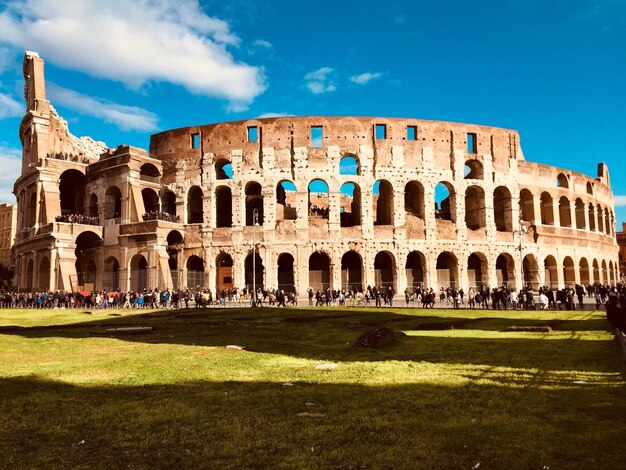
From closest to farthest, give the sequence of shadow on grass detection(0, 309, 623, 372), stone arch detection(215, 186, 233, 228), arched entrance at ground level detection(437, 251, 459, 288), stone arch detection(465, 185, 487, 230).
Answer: shadow on grass detection(0, 309, 623, 372) < arched entrance at ground level detection(437, 251, 459, 288) < stone arch detection(465, 185, 487, 230) < stone arch detection(215, 186, 233, 228)

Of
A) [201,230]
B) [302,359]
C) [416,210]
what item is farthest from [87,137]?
[302,359]

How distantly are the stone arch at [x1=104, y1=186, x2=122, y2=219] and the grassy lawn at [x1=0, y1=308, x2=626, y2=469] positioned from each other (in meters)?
29.3

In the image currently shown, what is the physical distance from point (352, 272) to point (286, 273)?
4.98 m

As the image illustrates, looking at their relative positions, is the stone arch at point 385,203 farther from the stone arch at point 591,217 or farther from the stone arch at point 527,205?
the stone arch at point 591,217

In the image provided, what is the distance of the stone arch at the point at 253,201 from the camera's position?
40.2m

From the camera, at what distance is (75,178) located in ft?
144

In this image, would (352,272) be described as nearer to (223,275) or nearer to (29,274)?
(223,275)

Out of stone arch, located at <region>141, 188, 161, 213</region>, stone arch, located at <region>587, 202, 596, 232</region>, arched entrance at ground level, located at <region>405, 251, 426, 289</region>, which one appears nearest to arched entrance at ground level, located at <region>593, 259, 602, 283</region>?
stone arch, located at <region>587, 202, 596, 232</region>

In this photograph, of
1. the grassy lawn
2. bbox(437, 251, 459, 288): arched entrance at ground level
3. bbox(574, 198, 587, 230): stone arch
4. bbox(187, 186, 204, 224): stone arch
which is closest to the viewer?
the grassy lawn

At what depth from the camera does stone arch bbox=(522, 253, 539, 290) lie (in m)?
41.0

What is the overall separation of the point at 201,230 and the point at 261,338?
25543 millimetres

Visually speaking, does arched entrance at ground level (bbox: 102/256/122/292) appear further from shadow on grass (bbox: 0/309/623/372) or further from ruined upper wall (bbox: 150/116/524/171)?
shadow on grass (bbox: 0/309/623/372)

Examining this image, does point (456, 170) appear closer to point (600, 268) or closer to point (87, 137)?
point (600, 268)

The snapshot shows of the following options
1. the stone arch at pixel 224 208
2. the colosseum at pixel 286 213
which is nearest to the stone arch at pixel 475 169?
the colosseum at pixel 286 213
